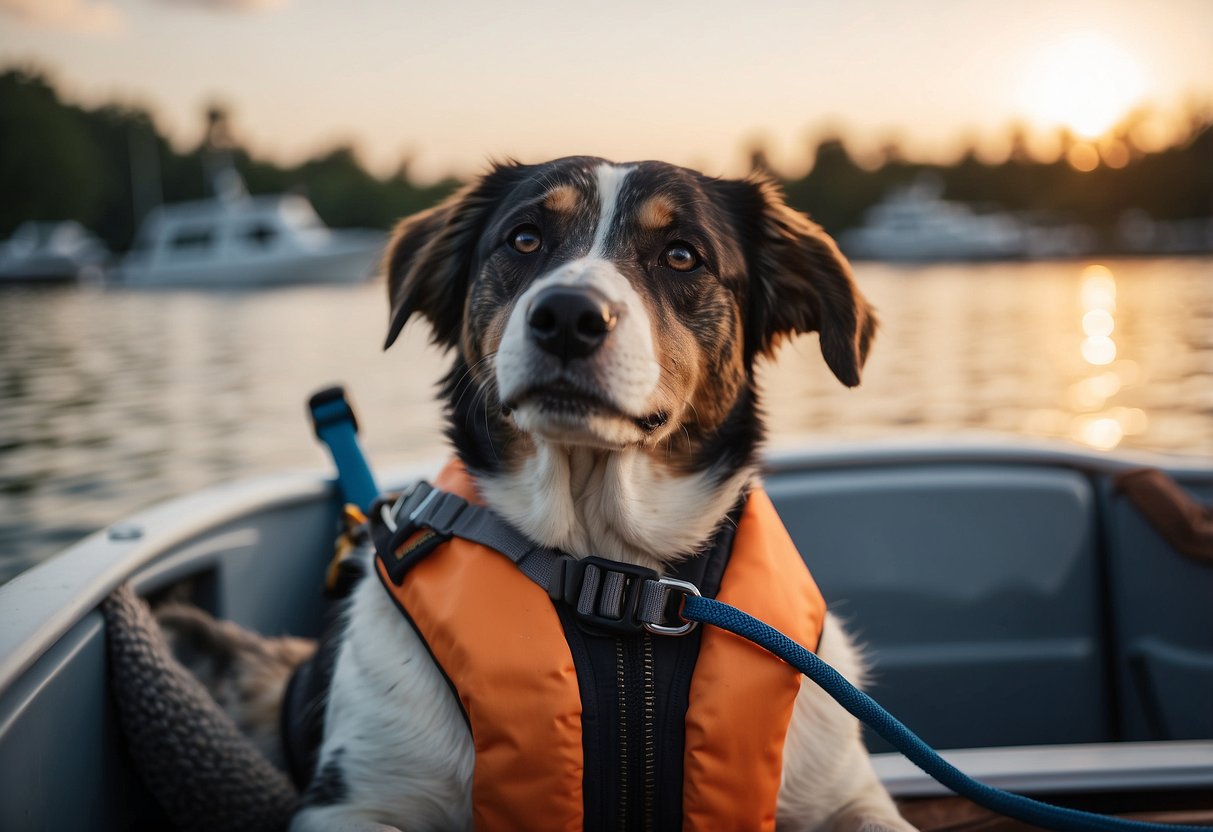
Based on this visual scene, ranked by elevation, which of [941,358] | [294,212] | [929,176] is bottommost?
[941,358]

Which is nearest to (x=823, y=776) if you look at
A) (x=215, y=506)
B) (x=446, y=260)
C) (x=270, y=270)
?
(x=446, y=260)

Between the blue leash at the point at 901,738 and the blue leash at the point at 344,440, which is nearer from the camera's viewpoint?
the blue leash at the point at 901,738

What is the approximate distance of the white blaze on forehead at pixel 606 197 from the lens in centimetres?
233

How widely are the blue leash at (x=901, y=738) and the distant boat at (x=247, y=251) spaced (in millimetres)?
34686

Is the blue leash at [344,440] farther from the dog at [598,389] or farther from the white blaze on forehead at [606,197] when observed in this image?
the white blaze on forehead at [606,197]

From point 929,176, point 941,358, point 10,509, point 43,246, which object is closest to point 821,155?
point 929,176

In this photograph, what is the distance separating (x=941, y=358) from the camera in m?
16.4

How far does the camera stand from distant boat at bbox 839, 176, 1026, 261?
217 ft

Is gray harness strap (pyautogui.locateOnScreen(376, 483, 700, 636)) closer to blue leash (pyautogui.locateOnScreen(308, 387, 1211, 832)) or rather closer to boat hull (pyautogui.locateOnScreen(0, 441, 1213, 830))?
blue leash (pyautogui.locateOnScreen(308, 387, 1211, 832))

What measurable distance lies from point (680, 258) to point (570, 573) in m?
0.82

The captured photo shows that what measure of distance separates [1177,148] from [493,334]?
94237mm

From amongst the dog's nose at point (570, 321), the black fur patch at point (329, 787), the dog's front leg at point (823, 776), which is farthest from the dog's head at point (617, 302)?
the black fur patch at point (329, 787)

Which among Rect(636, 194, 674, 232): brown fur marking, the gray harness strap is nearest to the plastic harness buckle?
the gray harness strap

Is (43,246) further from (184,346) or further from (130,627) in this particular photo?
(130,627)
